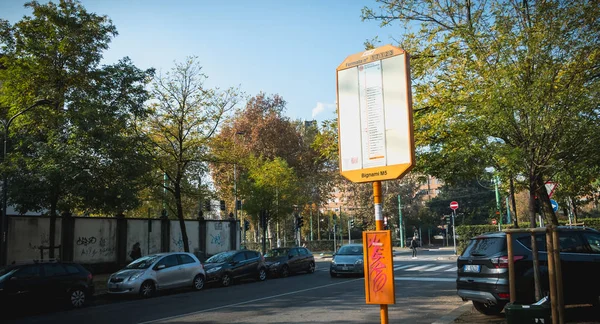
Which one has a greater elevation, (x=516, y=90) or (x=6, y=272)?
(x=516, y=90)

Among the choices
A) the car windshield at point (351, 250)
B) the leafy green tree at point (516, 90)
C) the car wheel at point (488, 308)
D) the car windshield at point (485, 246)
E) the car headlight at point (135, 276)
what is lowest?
the car wheel at point (488, 308)

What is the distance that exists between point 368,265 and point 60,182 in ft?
50.5

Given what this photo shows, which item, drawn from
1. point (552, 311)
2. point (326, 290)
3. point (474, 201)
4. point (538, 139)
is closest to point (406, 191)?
point (474, 201)

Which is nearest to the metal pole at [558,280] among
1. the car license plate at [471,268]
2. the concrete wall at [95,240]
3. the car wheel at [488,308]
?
the car license plate at [471,268]

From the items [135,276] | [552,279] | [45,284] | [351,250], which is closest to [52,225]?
[135,276]

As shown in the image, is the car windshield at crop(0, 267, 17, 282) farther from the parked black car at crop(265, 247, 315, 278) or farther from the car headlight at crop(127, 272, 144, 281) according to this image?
the parked black car at crop(265, 247, 315, 278)

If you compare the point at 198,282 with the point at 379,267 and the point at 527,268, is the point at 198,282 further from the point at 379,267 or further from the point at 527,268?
the point at 379,267

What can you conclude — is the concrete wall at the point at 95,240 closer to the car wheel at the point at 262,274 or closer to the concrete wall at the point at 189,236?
the concrete wall at the point at 189,236

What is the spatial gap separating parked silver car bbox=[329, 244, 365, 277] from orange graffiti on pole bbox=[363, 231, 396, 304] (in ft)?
51.2

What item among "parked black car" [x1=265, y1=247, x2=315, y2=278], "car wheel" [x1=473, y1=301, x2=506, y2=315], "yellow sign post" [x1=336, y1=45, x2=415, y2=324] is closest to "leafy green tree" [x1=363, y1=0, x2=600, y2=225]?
"car wheel" [x1=473, y1=301, x2=506, y2=315]

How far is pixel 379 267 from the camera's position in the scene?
475 centimetres

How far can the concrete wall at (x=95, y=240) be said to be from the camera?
77.8ft

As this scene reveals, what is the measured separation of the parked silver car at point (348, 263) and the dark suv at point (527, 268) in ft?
35.8

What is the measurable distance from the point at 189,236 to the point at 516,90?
2466 cm
